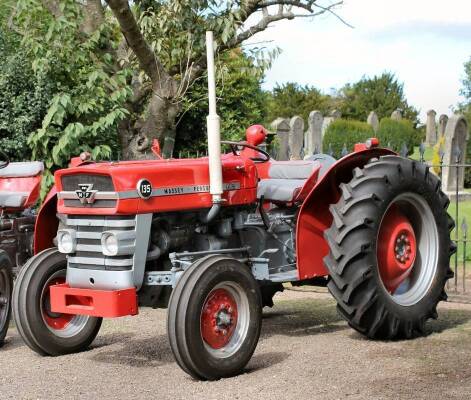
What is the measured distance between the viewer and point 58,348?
6277 millimetres

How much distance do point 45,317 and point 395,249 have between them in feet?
8.23

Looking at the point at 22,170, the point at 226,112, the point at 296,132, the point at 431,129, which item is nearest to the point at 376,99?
the point at 431,129

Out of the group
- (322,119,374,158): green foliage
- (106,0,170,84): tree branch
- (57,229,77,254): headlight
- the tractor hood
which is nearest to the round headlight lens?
(57,229,77,254): headlight

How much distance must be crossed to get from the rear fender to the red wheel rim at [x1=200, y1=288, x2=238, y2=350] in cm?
90

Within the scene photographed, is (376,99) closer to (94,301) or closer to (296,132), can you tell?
(296,132)

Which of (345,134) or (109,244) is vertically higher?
(345,134)

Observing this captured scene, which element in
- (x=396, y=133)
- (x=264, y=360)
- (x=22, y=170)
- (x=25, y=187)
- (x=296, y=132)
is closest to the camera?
(x=264, y=360)

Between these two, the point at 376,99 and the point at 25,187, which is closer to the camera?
the point at 25,187

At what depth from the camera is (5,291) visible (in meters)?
6.87

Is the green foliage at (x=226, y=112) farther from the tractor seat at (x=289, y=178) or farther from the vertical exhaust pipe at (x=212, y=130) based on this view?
the vertical exhaust pipe at (x=212, y=130)

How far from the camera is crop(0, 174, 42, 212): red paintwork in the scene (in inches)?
326

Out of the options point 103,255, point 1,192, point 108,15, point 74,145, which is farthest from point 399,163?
point 108,15

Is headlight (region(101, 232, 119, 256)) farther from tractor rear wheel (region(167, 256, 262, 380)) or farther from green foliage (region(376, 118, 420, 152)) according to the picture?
green foliage (region(376, 118, 420, 152))

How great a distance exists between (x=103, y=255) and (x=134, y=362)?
84 cm
